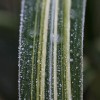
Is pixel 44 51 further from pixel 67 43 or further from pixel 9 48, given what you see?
pixel 9 48

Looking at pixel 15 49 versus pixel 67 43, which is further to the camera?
pixel 15 49

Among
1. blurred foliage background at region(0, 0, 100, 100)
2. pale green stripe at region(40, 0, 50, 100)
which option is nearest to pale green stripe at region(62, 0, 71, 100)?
pale green stripe at region(40, 0, 50, 100)

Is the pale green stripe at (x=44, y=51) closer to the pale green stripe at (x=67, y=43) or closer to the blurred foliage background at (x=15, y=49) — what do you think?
the pale green stripe at (x=67, y=43)

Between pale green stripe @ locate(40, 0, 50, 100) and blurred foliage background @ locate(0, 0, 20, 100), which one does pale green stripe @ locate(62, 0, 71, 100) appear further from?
blurred foliage background @ locate(0, 0, 20, 100)

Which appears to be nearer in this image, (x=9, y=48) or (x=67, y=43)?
(x=67, y=43)

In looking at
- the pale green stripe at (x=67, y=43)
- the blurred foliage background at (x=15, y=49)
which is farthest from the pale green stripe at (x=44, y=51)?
the blurred foliage background at (x=15, y=49)

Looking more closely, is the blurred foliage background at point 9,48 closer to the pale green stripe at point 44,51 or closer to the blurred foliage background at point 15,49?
the blurred foliage background at point 15,49

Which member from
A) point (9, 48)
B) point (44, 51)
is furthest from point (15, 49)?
point (44, 51)

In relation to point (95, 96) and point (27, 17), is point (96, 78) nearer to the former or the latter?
point (95, 96)

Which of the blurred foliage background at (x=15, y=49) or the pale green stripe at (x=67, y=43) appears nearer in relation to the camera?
the pale green stripe at (x=67, y=43)
